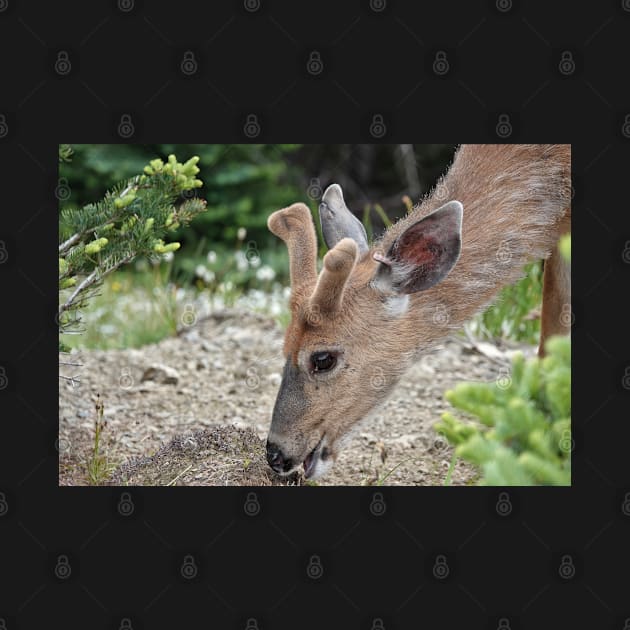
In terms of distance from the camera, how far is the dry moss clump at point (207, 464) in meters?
5.48

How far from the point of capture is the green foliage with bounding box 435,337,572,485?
3613 millimetres

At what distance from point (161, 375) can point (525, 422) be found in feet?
15.3

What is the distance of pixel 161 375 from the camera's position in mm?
7848

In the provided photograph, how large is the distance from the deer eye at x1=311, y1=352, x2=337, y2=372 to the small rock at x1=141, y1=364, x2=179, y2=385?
2.70 meters

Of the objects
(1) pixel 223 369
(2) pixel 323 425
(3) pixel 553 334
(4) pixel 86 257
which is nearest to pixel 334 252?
(2) pixel 323 425

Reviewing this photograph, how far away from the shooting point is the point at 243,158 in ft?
42.0

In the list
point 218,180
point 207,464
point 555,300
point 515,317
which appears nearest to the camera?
point 207,464

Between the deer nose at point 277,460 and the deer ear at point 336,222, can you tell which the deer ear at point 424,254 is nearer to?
the deer ear at point 336,222

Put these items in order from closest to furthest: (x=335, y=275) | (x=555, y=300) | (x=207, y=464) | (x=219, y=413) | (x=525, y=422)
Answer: (x=525, y=422), (x=335, y=275), (x=207, y=464), (x=555, y=300), (x=219, y=413)

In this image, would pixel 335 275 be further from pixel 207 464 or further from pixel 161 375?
pixel 161 375

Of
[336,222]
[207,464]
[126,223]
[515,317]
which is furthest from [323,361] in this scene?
[515,317]

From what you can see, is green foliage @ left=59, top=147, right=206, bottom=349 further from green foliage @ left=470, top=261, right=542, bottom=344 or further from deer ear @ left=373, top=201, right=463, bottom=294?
green foliage @ left=470, top=261, right=542, bottom=344

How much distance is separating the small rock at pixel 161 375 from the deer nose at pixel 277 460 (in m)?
2.60

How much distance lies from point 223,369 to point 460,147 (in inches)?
120
